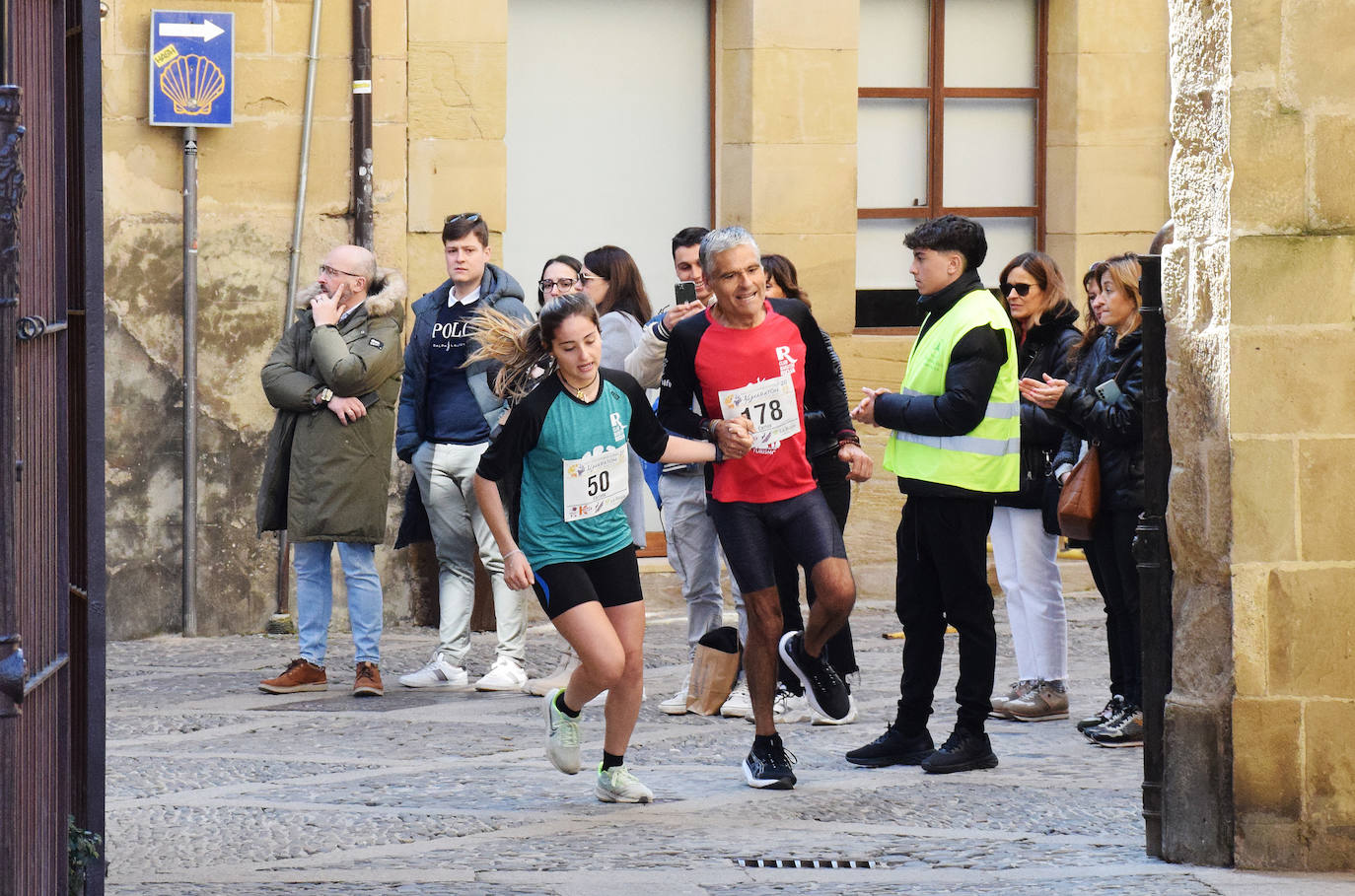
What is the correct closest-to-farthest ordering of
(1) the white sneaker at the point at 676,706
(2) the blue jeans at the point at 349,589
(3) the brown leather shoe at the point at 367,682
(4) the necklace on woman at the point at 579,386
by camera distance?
(4) the necklace on woman at the point at 579,386
(1) the white sneaker at the point at 676,706
(3) the brown leather shoe at the point at 367,682
(2) the blue jeans at the point at 349,589

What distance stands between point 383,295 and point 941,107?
14.2 feet

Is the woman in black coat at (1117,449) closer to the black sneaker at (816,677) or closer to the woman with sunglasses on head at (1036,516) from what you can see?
the woman with sunglasses on head at (1036,516)

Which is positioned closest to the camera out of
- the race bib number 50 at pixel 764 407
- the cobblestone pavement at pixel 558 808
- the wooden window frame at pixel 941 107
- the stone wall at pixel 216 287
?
the cobblestone pavement at pixel 558 808

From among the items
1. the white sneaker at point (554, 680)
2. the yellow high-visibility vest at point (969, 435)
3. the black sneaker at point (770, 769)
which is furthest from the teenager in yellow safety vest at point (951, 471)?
the white sneaker at point (554, 680)

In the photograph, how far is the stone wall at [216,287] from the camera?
10523mm

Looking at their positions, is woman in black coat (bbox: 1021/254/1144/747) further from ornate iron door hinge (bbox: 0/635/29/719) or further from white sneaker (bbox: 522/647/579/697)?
ornate iron door hinge (bbox: 0/635/29/719)

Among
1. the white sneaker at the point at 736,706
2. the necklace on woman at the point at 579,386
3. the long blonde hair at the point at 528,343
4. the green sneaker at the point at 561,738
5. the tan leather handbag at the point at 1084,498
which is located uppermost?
the long blonde hair at the point at 528,343

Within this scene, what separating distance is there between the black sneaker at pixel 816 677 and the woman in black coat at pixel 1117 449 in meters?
1.08

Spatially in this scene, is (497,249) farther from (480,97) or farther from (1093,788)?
(1093,788)

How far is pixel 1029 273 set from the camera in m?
8.23

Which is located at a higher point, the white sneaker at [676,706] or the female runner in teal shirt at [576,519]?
the female runner in teal shirt at [576,519]

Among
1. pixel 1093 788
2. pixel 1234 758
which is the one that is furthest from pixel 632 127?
pixel 1234 758

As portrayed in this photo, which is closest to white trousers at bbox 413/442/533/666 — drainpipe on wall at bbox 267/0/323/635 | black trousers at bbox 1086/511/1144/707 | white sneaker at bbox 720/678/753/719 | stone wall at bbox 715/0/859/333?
white sneaker at bbox 720/678/753/719

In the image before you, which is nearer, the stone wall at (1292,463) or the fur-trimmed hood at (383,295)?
the stone wall at (1292,463)
